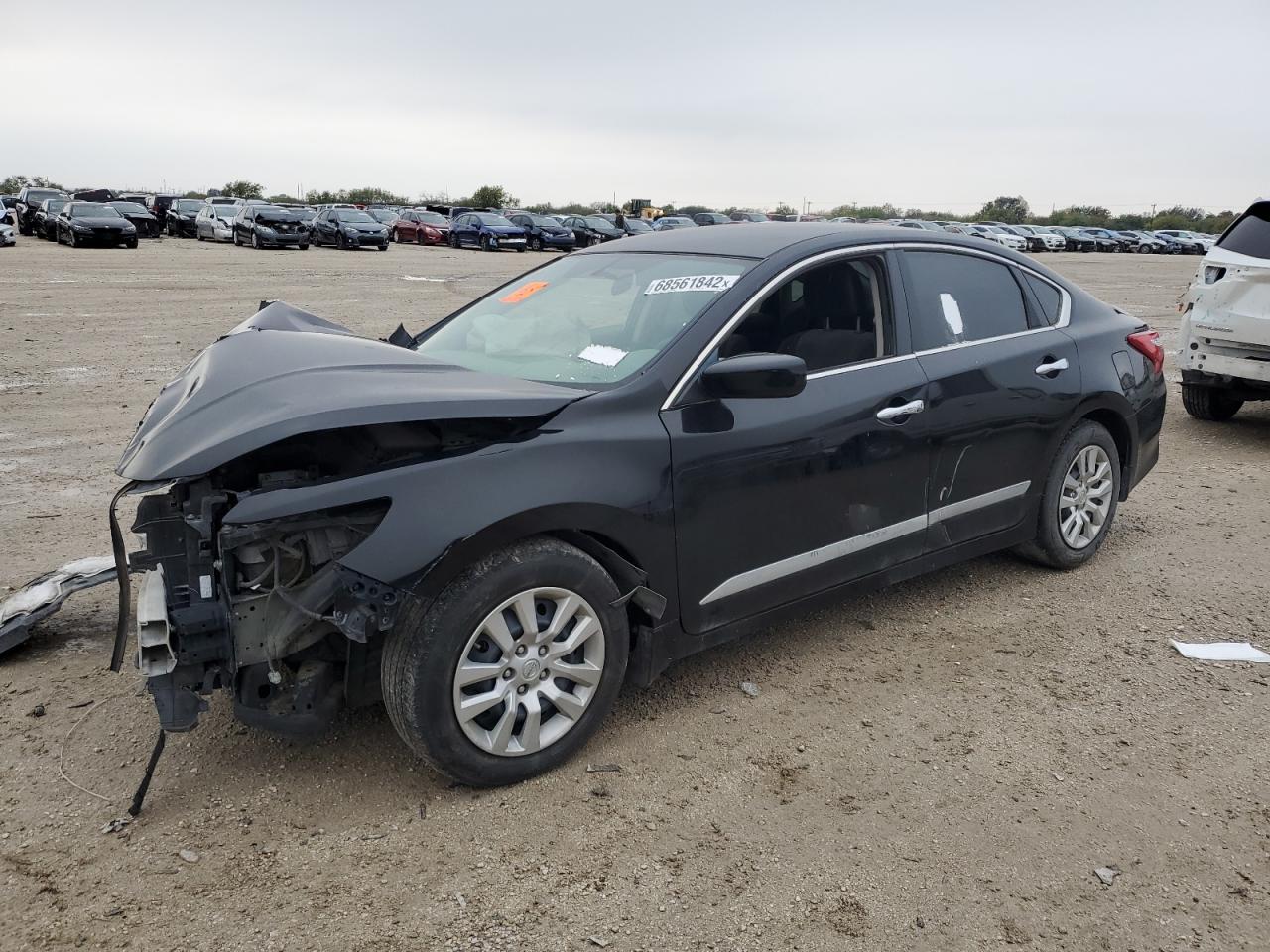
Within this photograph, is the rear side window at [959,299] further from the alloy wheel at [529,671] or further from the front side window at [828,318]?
the alloy wheel at [529,671]

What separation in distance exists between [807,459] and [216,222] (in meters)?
37.7

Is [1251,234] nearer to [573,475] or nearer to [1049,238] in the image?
[573,475]

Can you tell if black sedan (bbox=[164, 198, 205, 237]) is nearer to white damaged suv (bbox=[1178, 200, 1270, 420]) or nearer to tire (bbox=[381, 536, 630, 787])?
white damaged suv (bbox=[1178, 200, 1270, 420])

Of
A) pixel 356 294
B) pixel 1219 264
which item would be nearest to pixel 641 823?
pixel 1219 264

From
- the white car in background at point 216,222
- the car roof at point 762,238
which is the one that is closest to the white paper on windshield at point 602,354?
the car roof at point 762,238

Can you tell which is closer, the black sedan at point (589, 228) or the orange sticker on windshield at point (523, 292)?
the orange sticker on windshield at point (523, 292)

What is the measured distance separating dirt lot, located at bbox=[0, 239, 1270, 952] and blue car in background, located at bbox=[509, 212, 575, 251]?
1360 inches

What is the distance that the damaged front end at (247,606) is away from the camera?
9.06ft

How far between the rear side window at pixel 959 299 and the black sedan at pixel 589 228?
114ft

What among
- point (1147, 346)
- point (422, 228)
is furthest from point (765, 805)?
point (422, 228)

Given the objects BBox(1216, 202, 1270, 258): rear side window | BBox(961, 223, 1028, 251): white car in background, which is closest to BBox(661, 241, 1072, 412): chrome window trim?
BBox(1216, 202, 1270, 258): rear side window

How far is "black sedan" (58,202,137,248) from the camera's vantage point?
99.8ft

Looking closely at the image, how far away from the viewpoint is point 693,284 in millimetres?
→ 3764

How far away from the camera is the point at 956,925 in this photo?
2.57 m
